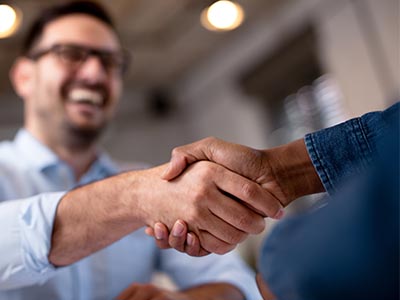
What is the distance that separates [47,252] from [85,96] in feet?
2.38

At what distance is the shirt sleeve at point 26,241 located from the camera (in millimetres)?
849

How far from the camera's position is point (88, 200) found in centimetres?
87

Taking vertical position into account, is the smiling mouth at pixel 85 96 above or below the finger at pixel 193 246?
above

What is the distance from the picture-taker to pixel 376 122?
27.0 inches

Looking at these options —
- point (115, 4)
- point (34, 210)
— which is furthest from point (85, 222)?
point (115, 4)

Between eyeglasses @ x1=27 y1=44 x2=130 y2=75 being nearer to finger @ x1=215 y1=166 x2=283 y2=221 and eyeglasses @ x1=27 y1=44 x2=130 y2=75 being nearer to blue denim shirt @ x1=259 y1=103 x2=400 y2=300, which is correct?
finger @ x1=215 y1=166 x2=283 y2=221

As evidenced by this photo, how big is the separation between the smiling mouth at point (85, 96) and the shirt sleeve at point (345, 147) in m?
0.88

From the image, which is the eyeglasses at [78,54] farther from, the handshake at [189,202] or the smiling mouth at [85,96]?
the handshake at [189,202]

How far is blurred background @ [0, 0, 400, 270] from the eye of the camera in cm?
295

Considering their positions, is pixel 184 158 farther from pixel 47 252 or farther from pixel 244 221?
pixel 47 252

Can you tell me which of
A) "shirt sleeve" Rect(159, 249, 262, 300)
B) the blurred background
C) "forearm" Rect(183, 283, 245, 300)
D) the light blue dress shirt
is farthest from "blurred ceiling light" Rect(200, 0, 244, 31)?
"forearm" Rect(183, 283, 245, 300)

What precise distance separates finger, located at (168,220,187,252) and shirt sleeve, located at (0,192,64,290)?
0.64 feet

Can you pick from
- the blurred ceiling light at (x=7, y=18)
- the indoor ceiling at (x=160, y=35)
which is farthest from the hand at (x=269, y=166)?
the indoor ceiling at (x=160, y=35)

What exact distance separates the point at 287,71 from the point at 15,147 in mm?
2359
